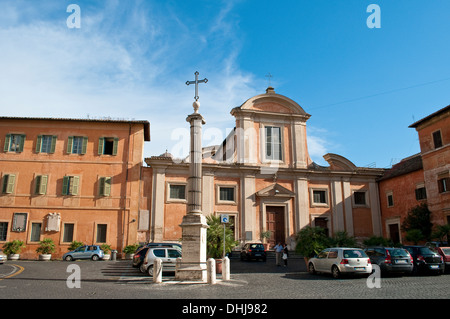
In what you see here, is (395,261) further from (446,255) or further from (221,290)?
(221,290)

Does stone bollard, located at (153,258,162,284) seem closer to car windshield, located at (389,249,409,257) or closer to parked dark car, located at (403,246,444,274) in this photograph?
car windshield, located at (389,249,409,257)

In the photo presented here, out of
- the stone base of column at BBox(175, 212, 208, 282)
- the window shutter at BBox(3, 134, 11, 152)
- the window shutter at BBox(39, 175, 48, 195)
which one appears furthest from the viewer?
the window shutter at BBox(3, 134, 11, 152)

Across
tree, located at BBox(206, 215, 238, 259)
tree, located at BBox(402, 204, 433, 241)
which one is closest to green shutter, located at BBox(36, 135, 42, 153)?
tree, located at BBox(206, 215, 238, 259)

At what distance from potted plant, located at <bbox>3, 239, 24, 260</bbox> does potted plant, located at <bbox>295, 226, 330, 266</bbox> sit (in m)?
18.1

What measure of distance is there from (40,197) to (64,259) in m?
4.97

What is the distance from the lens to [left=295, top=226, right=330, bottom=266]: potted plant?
1695 cm

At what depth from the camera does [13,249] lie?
2383 cm

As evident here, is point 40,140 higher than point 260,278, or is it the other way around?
point 40,140

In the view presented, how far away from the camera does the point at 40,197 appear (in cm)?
2525

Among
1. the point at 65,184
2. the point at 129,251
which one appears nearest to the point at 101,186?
the point at 65,184
